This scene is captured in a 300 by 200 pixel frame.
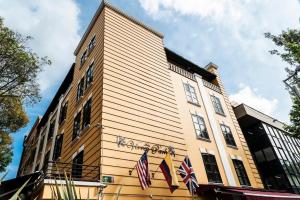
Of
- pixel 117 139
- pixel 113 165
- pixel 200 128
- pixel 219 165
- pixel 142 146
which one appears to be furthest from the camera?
pixel 200 128

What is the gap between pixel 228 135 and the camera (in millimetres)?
18609

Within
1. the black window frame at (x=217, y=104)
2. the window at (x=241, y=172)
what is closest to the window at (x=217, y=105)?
the black window frame at (x=217, y=104)

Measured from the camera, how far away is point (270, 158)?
68.6 ft

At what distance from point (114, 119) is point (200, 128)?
301 inches

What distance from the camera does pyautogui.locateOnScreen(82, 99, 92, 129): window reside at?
1345 cm

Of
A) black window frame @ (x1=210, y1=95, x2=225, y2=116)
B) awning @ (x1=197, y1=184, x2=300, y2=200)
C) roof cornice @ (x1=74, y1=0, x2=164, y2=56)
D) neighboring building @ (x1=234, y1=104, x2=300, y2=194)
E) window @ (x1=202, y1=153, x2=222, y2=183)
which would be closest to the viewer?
awning @ (x1=197, y1=184, x2=300, y2=200)

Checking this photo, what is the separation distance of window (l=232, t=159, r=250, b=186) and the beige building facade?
0.25 ft

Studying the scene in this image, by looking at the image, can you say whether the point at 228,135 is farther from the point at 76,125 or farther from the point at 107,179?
the point at 107,179

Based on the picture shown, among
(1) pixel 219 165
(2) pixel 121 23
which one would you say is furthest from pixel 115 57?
(1) pixel 219 165

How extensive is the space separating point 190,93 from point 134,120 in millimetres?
7646

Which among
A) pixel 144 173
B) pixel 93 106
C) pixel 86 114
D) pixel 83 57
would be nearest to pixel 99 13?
pixel 83 57

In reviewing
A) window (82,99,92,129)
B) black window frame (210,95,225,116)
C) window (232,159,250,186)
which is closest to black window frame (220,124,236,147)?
black window frame (210,95,225,116)

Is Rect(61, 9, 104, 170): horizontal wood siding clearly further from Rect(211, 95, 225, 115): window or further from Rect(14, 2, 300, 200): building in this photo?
Rect(211, 95, 225, 115): window

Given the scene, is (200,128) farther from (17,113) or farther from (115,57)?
(17,113)
